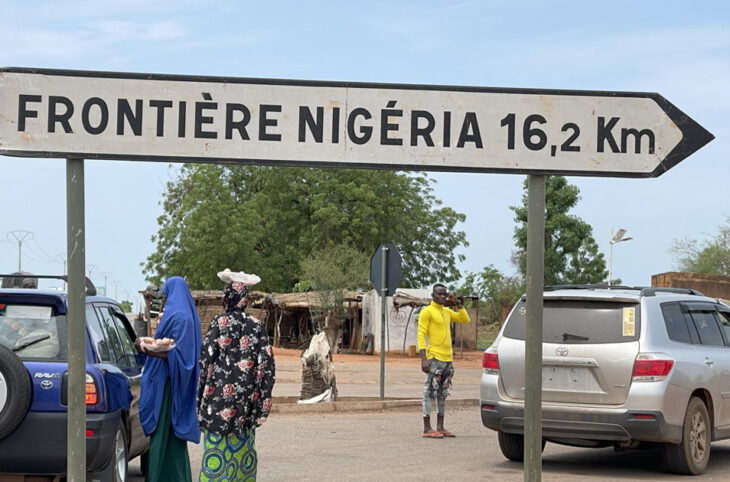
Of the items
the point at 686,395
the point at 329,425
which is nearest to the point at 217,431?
the point at 686,395

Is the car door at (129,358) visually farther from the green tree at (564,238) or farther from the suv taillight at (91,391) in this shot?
the green tree at (564,238)

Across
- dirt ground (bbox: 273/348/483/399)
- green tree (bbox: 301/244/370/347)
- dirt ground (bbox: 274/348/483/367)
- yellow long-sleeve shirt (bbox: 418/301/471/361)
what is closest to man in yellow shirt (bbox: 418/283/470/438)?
yellow long-sleeve shirt (bbox: 418/301/471/361)

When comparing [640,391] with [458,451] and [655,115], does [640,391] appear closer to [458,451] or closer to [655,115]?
[458,451]

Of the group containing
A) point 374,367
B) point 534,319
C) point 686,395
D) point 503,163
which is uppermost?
point 503,163

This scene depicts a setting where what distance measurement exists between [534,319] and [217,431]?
363cm

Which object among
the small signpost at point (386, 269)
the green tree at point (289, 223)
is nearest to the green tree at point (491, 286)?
the green tree at point (289, 223)

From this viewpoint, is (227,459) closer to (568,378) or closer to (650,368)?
(568,378)

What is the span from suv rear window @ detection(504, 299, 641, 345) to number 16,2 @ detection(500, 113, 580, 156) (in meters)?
5.82

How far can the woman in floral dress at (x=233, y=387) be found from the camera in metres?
8.30

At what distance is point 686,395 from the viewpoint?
437 inches

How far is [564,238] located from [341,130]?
5137cm

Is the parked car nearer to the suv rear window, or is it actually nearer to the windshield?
the windshield

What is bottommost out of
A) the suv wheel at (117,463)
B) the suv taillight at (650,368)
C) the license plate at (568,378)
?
the suv wheel at (117,463)

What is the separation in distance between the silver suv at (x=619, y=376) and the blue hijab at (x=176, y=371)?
359 cm
